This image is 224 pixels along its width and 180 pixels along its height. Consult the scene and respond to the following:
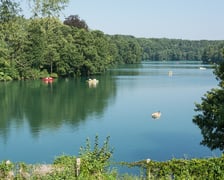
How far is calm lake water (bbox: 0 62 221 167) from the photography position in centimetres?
2050

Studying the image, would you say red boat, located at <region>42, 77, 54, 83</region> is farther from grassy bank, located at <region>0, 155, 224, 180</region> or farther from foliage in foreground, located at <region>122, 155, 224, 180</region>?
foliage in foreground, located at <region>122, 155, 224, 180</region>

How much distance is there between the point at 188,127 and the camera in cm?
2666

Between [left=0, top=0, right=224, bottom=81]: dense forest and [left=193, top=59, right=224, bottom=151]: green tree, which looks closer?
[left=0, top=0, right=224, bottom=81]: dense forest

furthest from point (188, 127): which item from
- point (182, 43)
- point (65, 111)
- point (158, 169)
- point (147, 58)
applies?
point (182, 43)

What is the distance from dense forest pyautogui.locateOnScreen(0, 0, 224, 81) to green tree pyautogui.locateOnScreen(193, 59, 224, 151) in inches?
Result: 166

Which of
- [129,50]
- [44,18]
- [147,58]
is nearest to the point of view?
[44,18]

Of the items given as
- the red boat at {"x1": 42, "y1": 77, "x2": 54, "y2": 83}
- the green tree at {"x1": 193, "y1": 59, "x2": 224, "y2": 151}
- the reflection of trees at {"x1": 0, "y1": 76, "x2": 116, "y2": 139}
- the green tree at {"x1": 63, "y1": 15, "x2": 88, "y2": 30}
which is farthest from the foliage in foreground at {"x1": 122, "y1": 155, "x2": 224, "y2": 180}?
the green tree at {"x1": 63, "y1": 15, "x2": 88, "y2": 30}

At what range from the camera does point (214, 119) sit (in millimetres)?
13570

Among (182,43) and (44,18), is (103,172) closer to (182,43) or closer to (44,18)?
(44,18)

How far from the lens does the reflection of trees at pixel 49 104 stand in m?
28.1

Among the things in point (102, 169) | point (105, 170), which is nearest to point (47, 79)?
point (105, 170)

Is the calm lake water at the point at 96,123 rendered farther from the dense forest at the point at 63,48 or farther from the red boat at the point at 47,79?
the red boat at the point at 47,79

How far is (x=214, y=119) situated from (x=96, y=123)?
576 inches

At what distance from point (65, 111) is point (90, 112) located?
2421mm
